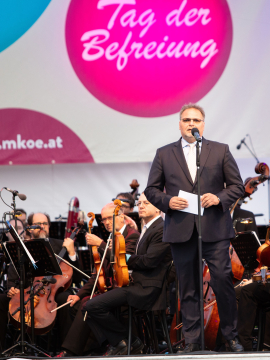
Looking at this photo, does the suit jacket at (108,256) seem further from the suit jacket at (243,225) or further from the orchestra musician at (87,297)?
the suit jacket at (243,225)

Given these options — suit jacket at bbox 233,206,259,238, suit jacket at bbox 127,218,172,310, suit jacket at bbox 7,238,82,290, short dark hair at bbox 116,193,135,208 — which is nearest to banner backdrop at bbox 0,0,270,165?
short dark hair at bbox 116,193,135,208

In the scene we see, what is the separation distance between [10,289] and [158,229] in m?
1.55

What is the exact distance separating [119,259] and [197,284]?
2.67 feet

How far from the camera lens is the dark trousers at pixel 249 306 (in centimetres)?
377

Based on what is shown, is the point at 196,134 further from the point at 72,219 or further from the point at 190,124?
the point at 72,219

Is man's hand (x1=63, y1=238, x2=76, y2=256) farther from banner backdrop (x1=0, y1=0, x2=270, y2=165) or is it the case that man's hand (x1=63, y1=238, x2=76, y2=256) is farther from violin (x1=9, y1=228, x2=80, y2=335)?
banner backdrop (x1=0, y1=0, x2=270, y2=165)

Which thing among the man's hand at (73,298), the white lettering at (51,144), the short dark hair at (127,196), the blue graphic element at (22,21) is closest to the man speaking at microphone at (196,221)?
the man's hand at (73,298)

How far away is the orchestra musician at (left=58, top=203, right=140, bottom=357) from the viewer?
154 inches

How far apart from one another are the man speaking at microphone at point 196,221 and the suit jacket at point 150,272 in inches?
26.9

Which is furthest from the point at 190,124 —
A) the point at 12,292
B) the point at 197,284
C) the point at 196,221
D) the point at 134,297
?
the point at 12,292

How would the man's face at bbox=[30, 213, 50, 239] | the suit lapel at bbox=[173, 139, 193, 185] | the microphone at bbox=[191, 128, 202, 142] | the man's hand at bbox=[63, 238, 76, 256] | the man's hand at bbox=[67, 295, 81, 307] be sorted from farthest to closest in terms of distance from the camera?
the man's face at bbox=[30, 213, 50, 239]
the man's hand at bbox=[63, 238, 76, 256]
the man's hand at bbox=[67, 295, 81, 307]
the suit lapel at bbox=[173, 139, 193, 185]
the microphone at bbox=[191, 128, 202, 142]

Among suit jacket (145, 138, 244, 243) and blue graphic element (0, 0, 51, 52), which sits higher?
blue graphic element (0, 0, 51, 52)

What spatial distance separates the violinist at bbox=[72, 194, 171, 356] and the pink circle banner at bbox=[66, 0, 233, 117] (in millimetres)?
2785

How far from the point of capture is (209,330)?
3.71m
